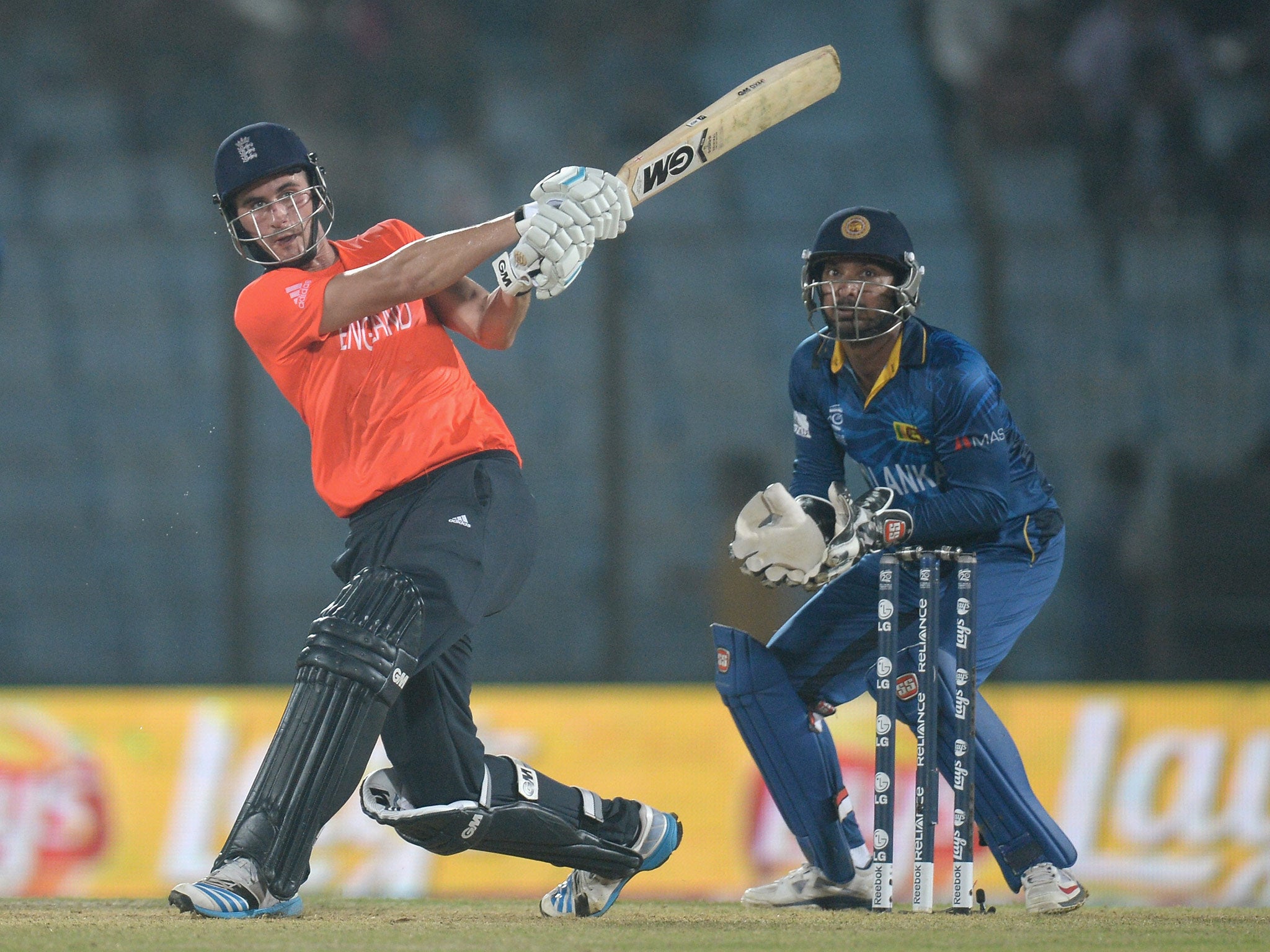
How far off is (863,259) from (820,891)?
1200 millimetres

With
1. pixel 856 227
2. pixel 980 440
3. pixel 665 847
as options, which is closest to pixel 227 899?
pixel 665 847

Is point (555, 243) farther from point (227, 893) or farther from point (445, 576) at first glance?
point (227, 893)

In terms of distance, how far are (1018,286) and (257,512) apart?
296cm

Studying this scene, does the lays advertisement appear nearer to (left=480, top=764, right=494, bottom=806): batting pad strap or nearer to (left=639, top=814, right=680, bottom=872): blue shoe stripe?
(left=639, top=814, right=680, bottom=872): blue shoe stripe

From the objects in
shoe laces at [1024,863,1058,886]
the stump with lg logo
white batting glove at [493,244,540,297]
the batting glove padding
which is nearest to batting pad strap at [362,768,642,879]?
the stump with lg logo

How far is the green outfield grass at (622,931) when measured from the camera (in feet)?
7.84

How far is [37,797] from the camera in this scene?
17.1 feet

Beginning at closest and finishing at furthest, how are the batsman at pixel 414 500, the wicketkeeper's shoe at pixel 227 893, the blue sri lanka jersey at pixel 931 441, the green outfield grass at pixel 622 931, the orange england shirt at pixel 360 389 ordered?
the green outfield grass at pixel 622 931
the wicketkeeper's shoe at pixel 227 893
the batsman at pixel 414 500
the orange england shirt at pixel 360 389
the blue sri lanka jersey at pixel 931 441

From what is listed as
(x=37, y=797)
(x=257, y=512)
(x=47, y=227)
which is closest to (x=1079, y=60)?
(x=257, y=512)

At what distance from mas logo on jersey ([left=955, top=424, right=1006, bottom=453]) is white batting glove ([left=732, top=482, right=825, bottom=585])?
11.9 inches

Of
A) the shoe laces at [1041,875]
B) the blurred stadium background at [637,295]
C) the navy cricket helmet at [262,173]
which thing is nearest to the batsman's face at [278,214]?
the navy cricket helmet at [262,173]

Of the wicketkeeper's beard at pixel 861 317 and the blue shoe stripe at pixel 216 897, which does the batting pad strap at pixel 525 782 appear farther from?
the wicketkeeper's beard at pixel 861 317

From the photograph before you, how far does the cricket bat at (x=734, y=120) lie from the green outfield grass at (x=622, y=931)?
1.36 meters

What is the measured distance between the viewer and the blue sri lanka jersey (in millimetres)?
2998
